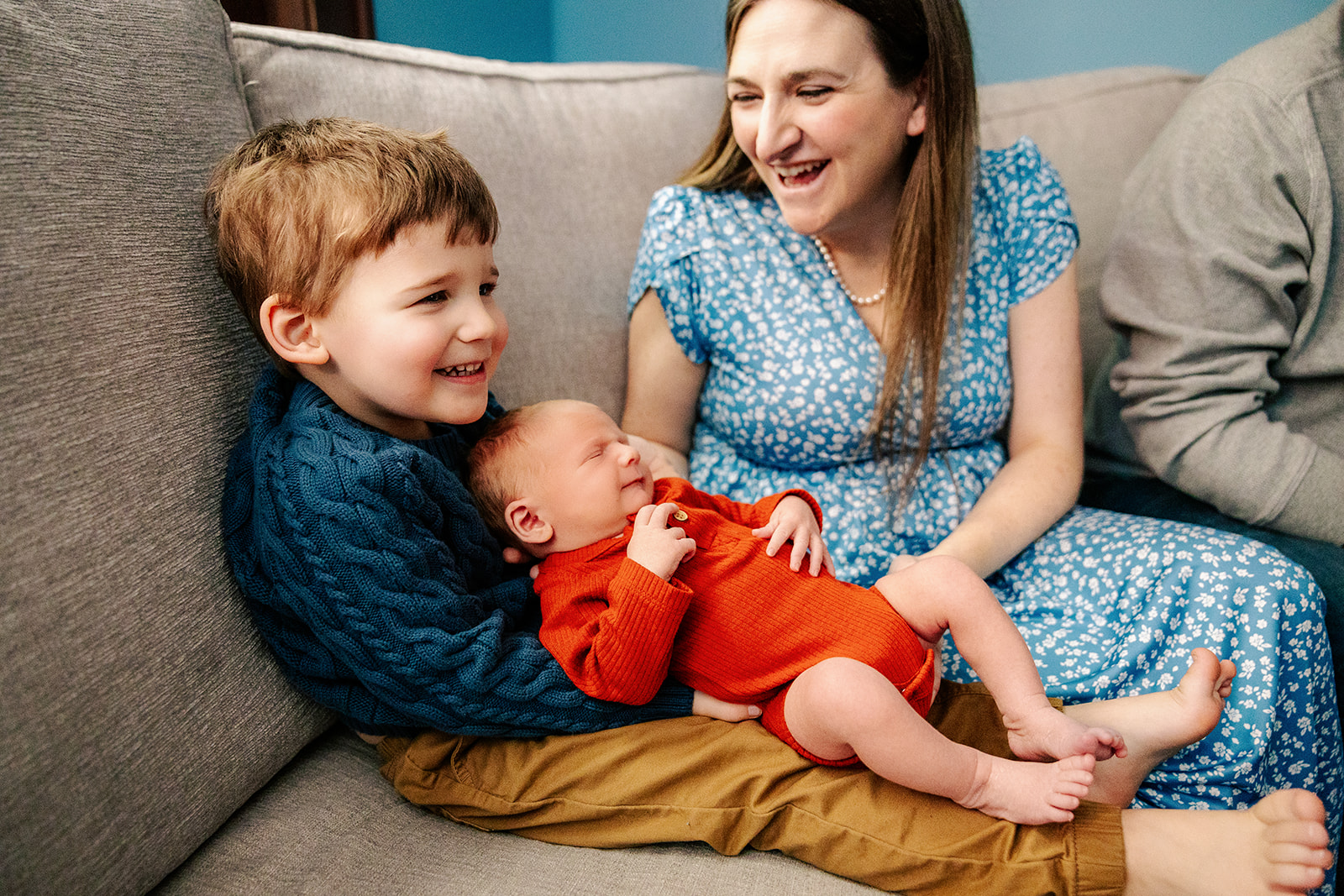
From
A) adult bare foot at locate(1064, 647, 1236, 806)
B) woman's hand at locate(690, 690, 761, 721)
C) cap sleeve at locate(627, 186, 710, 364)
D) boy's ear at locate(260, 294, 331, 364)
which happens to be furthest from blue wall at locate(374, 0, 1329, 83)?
adult bare foot at locate(1064, 647, 1236, 806)

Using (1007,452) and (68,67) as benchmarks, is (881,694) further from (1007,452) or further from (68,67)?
(68,67)

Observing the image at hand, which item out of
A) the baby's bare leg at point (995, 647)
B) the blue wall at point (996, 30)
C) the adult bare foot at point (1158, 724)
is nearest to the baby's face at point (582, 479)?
the baby's bare leg at point (995, 647)

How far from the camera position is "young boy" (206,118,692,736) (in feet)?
2.75

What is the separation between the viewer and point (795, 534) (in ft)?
3.33

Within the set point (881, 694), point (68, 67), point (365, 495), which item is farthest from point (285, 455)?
point (881, 694)

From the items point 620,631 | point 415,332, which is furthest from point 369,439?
point 620,631

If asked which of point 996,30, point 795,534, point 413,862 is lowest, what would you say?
point 413,862

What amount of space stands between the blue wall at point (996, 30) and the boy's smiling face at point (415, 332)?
1216 millimetres

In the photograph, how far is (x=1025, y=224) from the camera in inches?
52.2

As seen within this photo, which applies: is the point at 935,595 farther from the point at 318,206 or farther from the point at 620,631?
the point at 318,206

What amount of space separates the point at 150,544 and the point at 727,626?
58 centimetres

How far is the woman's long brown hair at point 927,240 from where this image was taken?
4.02ft

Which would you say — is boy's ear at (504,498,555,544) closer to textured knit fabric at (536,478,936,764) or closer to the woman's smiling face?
textured knit fabric at (536,478,936,764)

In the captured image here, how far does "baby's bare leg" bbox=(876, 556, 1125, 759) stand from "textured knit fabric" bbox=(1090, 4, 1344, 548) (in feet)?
1.87
